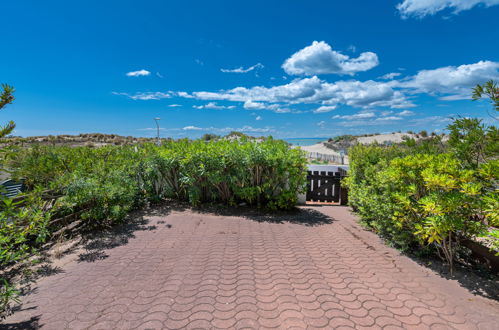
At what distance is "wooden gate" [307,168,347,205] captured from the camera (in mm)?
8422

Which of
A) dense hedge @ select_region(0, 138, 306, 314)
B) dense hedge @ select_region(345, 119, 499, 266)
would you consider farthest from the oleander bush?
dense hedge @ select_region(0, 138, 306, 314)

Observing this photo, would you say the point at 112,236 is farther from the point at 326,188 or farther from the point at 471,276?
the point at 326,188

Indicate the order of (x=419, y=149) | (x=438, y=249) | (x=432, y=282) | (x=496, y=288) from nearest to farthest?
(x=496, y=288) < (x=432, y=282) < (x=438, y=249) < (x=419, y=149)

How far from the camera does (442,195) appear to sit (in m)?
3.21

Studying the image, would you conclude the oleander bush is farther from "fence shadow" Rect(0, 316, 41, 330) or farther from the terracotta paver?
"fence shadow" Rect(0, 316, 41, 330)

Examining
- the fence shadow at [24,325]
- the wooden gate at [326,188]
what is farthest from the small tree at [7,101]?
the wooden gate at [326,188]

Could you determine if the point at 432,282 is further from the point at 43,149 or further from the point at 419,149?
the point at 43,149

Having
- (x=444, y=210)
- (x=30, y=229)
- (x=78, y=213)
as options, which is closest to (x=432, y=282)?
(x=444, y=210)

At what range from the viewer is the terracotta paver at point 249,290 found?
251 cm

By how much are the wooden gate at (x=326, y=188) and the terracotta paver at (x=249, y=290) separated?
376cm

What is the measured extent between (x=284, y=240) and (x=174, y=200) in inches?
181

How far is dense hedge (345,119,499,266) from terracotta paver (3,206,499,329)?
22.0 inches

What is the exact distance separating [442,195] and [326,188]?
5.37 meters

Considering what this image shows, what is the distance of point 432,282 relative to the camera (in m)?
3.17
